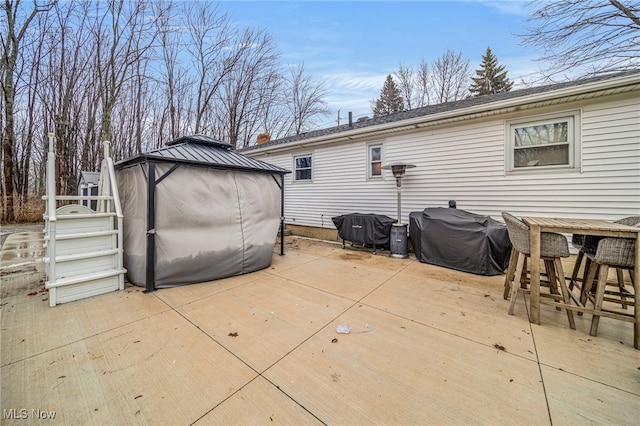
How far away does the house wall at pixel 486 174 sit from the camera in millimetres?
4070

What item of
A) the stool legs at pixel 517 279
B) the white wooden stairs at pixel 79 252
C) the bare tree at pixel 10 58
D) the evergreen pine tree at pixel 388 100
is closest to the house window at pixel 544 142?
the stool legs at pixel 517 279

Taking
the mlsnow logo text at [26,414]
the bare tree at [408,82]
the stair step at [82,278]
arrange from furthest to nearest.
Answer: the bare tree at [408,82] < the stair step at [82,278] < the mlsnow logo text at [26,414]

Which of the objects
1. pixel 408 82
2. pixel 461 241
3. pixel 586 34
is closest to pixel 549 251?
pixel 461 241

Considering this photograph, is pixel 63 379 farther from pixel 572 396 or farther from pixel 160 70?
pixel 160 70

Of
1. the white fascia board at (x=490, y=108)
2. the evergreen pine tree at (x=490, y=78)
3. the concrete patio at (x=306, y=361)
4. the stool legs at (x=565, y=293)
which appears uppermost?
the evergreen pine tree at (x=490, y=78)

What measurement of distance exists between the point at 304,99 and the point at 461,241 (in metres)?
15.6

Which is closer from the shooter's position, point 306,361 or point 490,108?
point 306,361

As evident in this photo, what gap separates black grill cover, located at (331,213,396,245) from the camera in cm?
596

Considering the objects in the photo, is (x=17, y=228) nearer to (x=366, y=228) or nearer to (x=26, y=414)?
(x=26, y=414)

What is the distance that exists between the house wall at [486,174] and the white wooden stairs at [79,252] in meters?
5.47

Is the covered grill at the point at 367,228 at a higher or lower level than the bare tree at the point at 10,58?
lower

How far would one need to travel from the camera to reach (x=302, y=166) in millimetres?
8562

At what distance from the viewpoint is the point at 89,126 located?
10.9 m

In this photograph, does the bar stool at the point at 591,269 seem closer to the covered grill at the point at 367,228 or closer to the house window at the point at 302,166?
the covered grill at the point at 367,228
